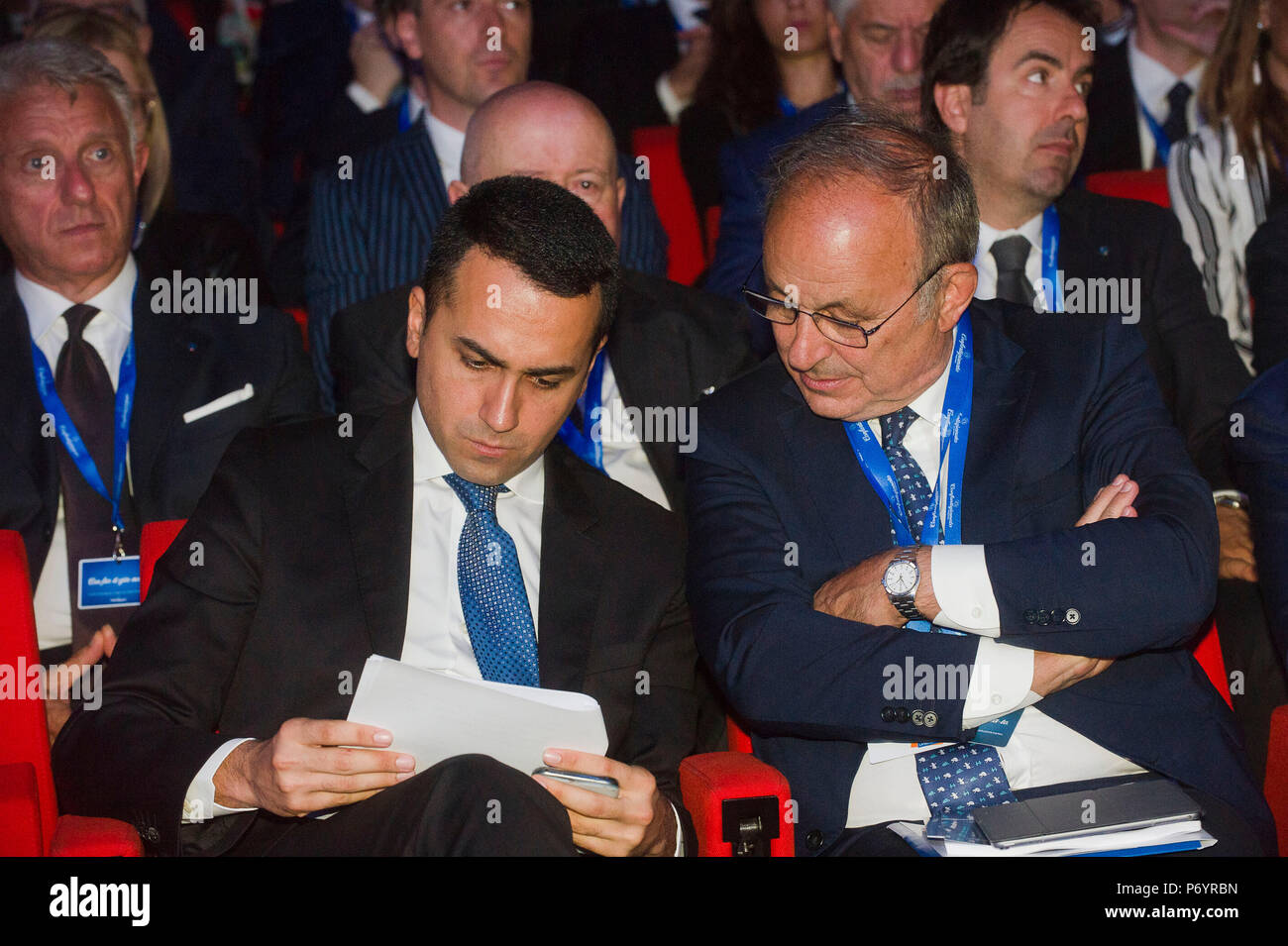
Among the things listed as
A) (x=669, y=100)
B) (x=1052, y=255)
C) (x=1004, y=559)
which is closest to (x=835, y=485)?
(x=1004, y=559)

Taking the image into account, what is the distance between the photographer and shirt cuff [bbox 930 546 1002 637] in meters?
2.42

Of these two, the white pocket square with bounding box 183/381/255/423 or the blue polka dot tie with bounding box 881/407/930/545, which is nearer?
the blue polka dot tie with bounding box 881/407/930/545

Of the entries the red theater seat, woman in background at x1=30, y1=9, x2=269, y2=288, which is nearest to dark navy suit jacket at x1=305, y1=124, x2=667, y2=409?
woman in background at x1=30, y1=9, x2=269, y2=288

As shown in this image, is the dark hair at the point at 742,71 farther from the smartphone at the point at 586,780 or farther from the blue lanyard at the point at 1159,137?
the smartphone at the point at 586,780

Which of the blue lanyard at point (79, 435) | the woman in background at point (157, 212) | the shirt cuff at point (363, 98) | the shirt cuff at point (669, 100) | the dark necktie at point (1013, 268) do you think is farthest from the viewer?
the shirt cuff at point (669, 100)

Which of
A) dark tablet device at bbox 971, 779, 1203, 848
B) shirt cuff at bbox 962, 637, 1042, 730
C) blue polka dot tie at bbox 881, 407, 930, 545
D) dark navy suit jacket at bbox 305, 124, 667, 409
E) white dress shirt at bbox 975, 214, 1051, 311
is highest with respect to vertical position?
dark navy suit jacket at bbox 305, 124, 667, 409

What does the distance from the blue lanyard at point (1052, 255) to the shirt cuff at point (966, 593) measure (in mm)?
1383

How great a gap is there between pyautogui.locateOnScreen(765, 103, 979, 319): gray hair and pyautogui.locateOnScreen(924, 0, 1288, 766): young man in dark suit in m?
0.91

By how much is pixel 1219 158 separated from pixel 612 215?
1.79m

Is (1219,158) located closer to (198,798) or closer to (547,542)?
(547,542)

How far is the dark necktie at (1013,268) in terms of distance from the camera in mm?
3580

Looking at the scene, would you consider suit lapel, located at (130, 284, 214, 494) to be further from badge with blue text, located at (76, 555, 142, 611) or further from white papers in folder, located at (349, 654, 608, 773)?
white papers in folder, located at (349, 654, 608, 773)

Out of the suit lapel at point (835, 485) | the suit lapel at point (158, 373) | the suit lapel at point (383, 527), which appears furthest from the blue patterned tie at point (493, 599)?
the suit lapel at point (158, 373)
